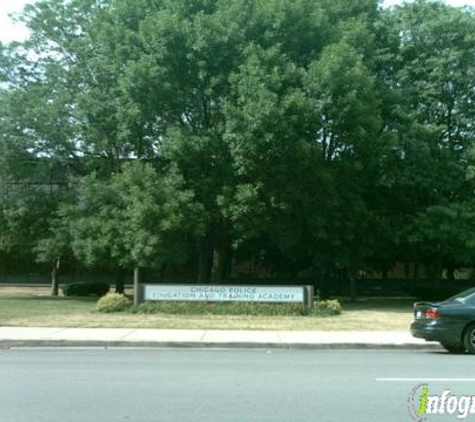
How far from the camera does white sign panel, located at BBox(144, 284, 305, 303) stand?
24.9 meters

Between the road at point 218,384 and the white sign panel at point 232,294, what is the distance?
9.81 meters

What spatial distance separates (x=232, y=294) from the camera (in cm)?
2494

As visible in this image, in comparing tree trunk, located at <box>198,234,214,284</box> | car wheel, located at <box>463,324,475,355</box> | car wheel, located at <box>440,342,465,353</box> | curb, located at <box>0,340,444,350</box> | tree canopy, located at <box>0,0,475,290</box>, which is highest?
tree canopy, located at <box>0,0,475,290</box>

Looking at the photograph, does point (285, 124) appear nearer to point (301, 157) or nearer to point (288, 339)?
point (301, 157)

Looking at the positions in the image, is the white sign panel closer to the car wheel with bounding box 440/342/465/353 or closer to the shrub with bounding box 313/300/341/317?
A: the shrub with bounding box 313/300/341/317

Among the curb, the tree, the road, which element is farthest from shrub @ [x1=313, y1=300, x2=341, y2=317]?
the road

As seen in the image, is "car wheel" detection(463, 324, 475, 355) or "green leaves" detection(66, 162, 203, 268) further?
"green leaves" detection(66, 162, 203, 268)

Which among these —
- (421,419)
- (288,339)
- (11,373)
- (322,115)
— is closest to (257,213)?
(322,115)

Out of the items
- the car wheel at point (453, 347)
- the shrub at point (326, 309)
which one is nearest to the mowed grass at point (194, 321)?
the shrub at point (326, 309)

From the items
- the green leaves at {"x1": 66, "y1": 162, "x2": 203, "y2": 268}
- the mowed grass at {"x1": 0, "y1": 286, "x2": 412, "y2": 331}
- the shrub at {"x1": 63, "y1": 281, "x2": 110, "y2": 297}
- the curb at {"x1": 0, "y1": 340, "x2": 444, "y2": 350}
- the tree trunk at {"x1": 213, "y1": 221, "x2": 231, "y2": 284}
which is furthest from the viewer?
the shrub at {"x1": 63, "y1": 281, "x2": 110, "y2": 297}

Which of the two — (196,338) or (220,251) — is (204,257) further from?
(196,338)

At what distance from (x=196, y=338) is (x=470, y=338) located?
6.26 meters

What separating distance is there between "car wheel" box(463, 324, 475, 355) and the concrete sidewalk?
1.50 m

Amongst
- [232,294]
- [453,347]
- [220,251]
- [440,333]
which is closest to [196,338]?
[440,333]
